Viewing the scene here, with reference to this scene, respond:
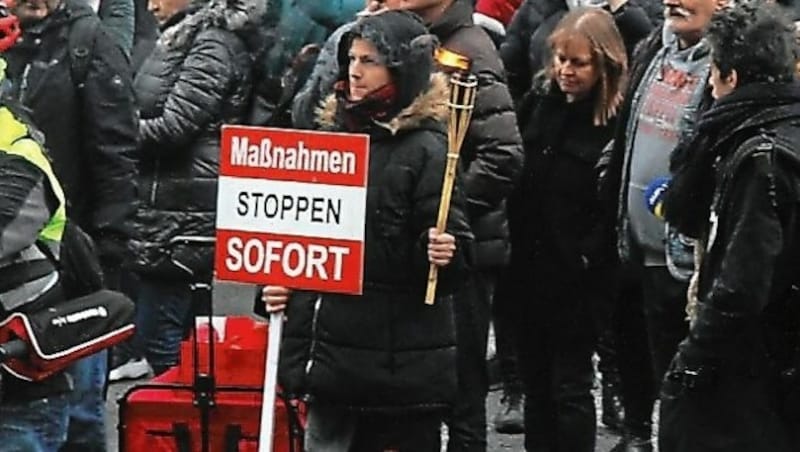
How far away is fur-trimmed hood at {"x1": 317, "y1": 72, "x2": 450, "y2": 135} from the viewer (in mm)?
5457

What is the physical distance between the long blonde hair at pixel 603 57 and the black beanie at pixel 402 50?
4.46ft

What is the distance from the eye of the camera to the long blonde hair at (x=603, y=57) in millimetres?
6809

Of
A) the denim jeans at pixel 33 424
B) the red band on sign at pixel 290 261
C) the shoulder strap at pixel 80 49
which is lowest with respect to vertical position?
the denim jeans at pixel 33 424

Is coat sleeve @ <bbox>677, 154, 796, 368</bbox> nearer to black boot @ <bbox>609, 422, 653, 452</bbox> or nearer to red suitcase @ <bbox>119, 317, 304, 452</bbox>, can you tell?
red suitcase @ <bbox>119, 317, 304, 452</bbox>

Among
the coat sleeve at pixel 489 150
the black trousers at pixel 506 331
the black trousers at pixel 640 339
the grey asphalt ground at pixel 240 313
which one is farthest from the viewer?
the grey asphalt ground at pixel 240 313

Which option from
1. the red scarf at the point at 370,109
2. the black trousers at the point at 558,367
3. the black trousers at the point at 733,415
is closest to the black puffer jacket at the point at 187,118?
the black trousers at the point at 558,367

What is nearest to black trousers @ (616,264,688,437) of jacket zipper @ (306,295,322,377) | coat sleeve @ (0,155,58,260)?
jacket zipper @ (306,295,322,377)

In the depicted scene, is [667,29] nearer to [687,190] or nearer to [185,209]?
[687,190]

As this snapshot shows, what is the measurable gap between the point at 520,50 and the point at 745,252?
10.5 feet

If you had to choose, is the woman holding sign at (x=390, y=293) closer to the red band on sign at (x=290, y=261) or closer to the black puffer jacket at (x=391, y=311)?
the black puffer jacket at (x=391, y=311)

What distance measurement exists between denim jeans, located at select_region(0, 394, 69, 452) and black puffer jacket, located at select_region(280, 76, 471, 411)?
2.30 feet

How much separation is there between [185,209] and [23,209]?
3.02 meters

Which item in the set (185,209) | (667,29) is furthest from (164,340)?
(667,29)

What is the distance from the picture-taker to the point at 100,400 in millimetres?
5695
